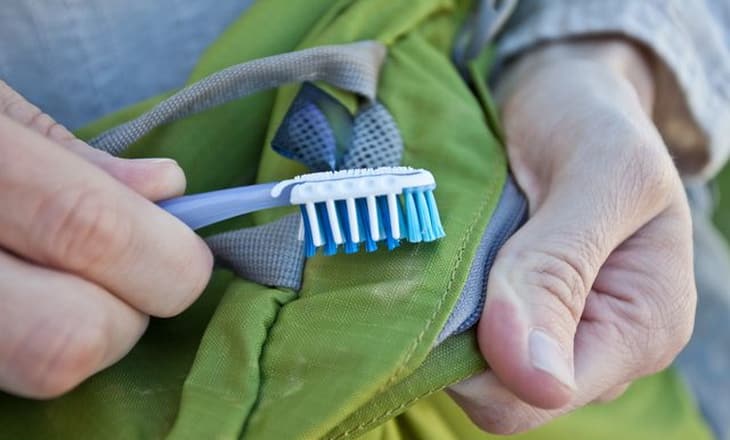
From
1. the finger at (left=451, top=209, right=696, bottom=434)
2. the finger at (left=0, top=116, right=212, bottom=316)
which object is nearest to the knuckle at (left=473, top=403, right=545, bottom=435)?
the finger at (left=451, top=209, right=696, bottom=434)

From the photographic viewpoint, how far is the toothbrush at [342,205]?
401 mm

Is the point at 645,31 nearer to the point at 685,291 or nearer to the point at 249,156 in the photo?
the point at 685,291

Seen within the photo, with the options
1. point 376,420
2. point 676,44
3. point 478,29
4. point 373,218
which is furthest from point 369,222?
point 676,44

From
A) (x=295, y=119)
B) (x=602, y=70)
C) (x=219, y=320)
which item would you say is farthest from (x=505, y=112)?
(x=219, y=320)

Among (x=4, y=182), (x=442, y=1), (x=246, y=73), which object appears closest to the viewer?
(x=4, y=182)

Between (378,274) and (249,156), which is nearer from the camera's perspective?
(378,274)

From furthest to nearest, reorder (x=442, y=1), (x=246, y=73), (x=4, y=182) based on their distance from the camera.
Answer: (x=442, y=1) < (x=246, y=73) < (x=4, y=182)

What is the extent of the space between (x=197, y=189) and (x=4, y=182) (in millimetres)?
184

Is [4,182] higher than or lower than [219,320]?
higher

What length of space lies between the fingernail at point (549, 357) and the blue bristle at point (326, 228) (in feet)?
0.40

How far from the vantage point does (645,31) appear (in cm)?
67

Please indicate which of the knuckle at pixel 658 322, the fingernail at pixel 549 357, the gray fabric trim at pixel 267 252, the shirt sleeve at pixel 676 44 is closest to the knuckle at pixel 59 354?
the gray fabric trim at pixel 267 252

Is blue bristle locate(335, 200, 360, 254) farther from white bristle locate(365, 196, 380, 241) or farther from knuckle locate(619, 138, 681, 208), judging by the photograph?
knuckle locate(619, 138, 681, 208)

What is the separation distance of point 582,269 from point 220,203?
8.7 inches
